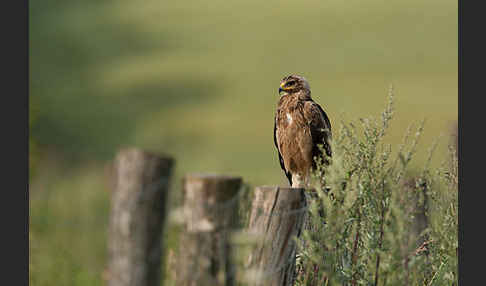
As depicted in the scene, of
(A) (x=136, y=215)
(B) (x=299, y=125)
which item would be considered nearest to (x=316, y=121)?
(B) (x=299, y=125)

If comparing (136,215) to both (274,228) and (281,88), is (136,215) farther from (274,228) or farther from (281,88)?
(281,88)

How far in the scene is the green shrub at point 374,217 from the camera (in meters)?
2.52

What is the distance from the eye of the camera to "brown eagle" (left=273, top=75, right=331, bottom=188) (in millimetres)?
3936

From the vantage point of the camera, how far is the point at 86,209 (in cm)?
519

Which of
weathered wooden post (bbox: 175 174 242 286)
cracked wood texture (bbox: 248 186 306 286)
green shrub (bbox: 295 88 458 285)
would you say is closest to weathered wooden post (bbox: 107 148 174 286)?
weathered wooden post (bbox: 175 174 242 286)

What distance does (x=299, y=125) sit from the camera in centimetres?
396

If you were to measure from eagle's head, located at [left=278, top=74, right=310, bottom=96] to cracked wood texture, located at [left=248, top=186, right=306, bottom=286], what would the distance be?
5.75 ft

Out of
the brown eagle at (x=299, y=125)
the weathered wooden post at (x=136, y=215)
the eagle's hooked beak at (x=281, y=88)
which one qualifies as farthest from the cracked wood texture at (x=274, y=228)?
the eagle's hooked beak at (x=281, y=88)

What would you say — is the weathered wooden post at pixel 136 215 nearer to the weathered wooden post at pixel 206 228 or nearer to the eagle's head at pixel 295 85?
the weathered wooden post at pixel 206 228

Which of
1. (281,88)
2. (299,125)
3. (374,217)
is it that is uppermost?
(281,88)

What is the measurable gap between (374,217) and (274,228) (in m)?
0.70

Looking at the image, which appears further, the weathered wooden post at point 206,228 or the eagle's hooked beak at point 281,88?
the eagle's hooked beak at point 281,88

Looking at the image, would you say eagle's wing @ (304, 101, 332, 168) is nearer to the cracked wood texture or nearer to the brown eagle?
the brown eagle

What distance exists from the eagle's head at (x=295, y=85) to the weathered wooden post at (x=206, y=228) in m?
2.08
